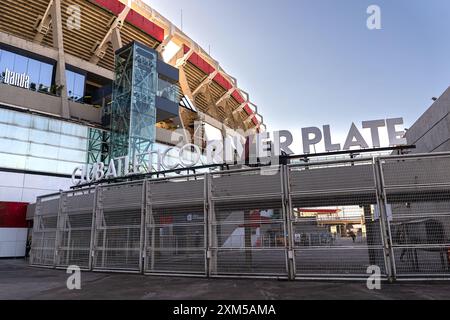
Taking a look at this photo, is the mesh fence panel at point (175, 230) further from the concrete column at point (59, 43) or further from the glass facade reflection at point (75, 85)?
the glass facade reflection at point (75, 85)

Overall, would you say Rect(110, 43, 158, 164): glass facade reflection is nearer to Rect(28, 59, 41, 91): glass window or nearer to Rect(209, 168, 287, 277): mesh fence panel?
Rect(28, 59, 41, 91): glass window

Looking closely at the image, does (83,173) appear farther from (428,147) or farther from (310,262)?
(428,147)

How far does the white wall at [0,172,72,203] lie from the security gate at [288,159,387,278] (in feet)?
80.8

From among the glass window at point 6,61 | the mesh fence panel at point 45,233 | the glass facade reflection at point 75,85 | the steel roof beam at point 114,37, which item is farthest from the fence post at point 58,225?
the steel roof beam at point 114,37

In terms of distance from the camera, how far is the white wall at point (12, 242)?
26.1m

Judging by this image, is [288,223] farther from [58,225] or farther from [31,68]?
[31,68]

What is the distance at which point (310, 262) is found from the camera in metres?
11.3

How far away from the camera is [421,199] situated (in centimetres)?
1089

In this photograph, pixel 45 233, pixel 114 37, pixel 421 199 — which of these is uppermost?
pixel 114 37

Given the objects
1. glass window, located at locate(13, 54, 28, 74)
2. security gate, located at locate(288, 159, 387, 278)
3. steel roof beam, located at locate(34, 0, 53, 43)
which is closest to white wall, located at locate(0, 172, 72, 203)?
glass window, located at locate(13, 54, 28, 74)

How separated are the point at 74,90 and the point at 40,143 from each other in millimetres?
10984

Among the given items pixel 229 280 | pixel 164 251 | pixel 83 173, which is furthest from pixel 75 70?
pixel 229 280

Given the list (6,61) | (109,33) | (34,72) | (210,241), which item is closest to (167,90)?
(109,33)
